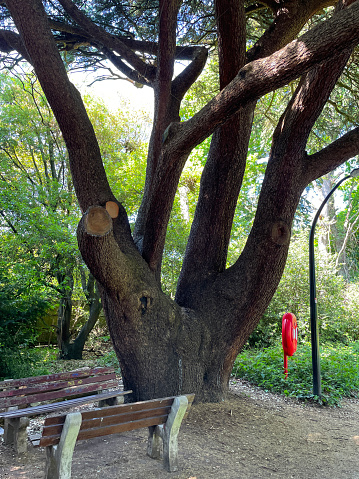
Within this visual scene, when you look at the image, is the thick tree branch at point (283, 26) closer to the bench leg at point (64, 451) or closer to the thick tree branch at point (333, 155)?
the thick tree branch at point (333, 155)

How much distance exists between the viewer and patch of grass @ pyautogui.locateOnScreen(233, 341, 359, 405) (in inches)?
289

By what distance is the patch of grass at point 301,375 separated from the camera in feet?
24.1

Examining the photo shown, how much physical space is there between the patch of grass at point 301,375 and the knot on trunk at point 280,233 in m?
3.18

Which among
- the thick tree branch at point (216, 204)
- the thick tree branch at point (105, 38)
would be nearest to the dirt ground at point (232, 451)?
the thick tree branch at point (216, 204)

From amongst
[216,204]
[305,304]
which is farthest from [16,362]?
[305,304]

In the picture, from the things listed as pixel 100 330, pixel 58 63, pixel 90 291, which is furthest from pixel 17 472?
pixel 100 330

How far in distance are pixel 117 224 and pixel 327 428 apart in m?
4.04

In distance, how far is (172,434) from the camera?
3.85 m

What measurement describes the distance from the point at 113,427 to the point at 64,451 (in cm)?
46

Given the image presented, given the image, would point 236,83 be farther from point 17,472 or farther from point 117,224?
point 17,472

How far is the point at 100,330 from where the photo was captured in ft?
50.3

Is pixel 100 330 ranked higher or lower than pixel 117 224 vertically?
lower

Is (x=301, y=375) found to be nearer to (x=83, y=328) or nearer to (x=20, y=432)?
(x=20, y=432)

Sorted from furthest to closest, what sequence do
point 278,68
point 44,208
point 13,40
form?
1. point 44,208
2. point 13,40
3. point 278,68
